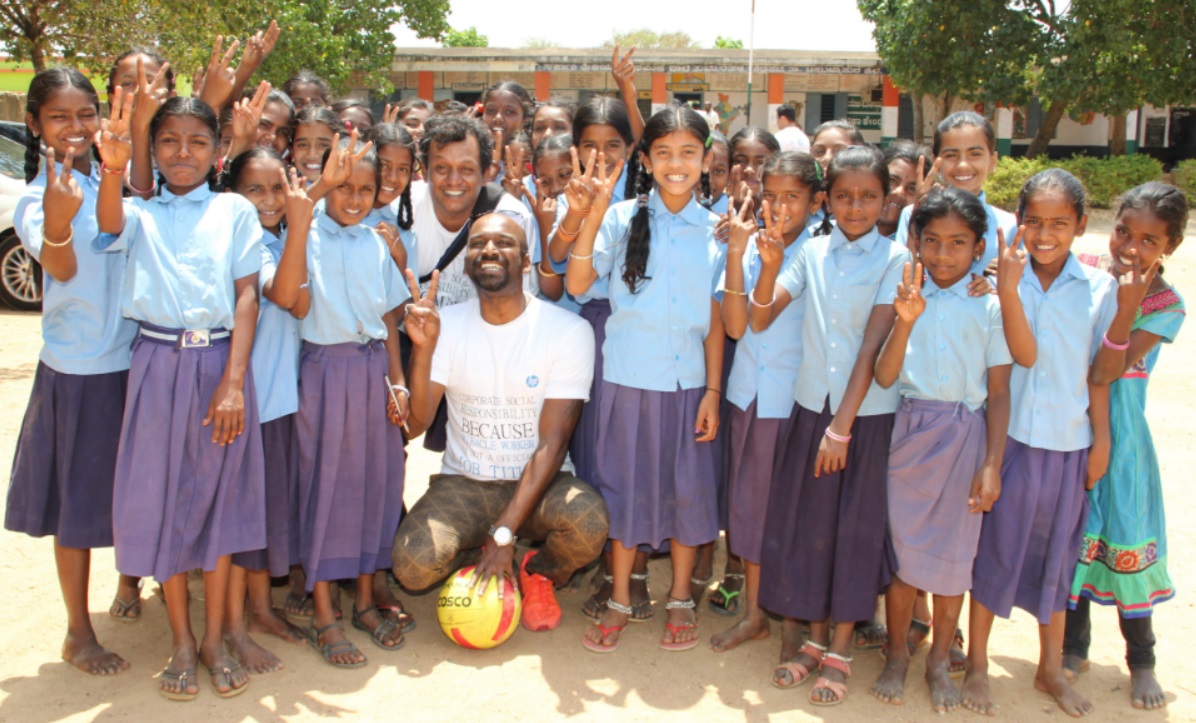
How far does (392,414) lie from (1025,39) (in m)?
19.6

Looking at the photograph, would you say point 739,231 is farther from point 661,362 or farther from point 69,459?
point 69,459

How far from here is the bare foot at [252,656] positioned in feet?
11.1

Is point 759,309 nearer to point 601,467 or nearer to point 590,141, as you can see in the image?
point 601,467

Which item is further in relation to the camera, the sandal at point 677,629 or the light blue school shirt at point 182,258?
the sandal at point 677,629

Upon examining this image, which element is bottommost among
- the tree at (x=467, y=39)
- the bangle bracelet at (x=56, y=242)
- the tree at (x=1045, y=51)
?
the bangle bracelet at (x=56, y=242)

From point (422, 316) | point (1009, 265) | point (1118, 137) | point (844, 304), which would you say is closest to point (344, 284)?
point (422, 316)

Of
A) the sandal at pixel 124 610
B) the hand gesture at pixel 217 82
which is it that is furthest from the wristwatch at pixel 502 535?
the hand gesture at pixel 217 82

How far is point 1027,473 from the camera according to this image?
321cm

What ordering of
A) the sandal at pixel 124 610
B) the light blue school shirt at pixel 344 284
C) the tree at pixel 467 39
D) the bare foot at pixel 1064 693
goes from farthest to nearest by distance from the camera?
the tree at pixel 467 39 < the sandal at pixel 124 610 < the light blue school shirt at pixel 344 284 < the bare foot at pixel 1064 693

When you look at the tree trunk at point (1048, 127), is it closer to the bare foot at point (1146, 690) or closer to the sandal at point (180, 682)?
the bare foot at point (1146, 690)

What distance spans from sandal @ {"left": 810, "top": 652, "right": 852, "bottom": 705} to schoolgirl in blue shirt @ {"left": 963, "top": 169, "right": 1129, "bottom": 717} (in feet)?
1.31

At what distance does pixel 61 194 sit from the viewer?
2895 mm

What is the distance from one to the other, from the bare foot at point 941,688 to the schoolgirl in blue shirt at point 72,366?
2785mm

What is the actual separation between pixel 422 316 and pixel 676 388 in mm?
964
